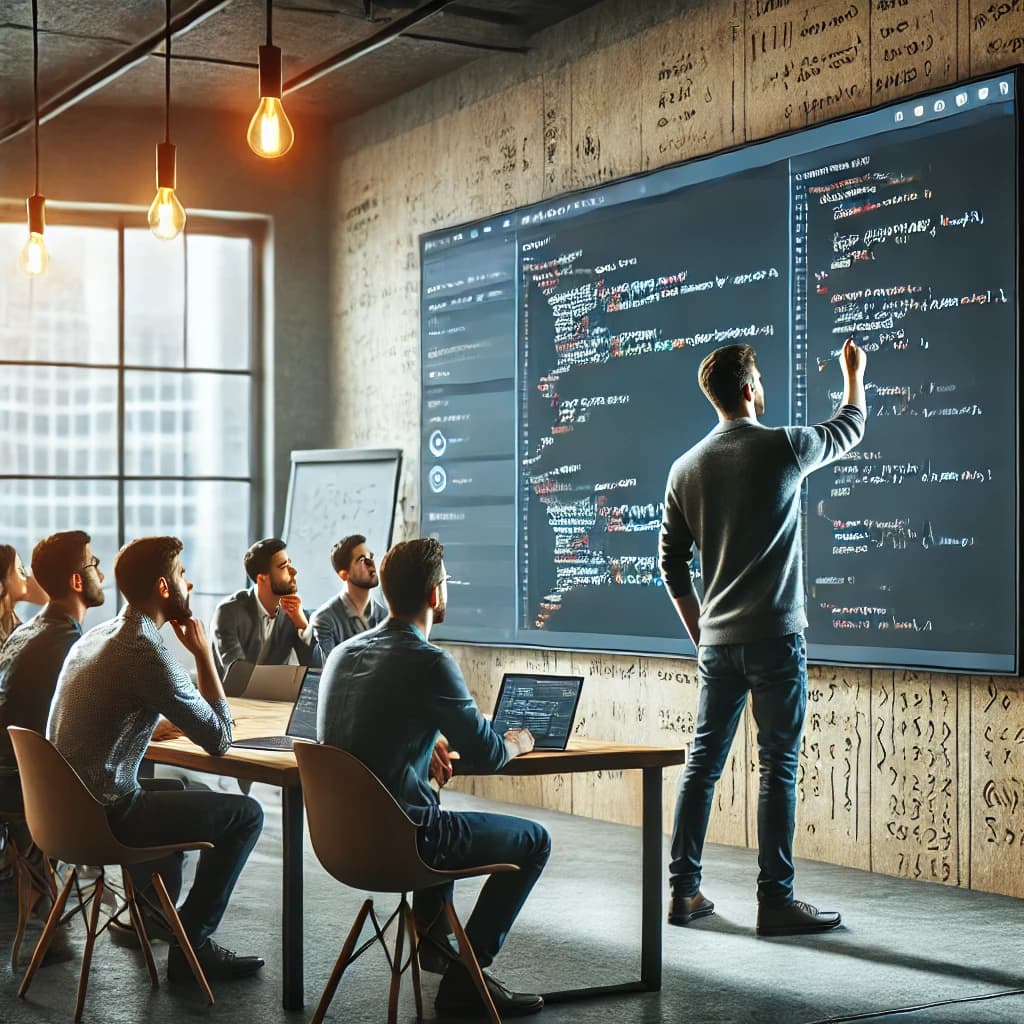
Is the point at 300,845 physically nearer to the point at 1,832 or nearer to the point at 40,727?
the point at 40,727

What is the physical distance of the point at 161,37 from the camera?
7703 millimetres

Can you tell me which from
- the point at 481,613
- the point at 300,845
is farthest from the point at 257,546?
the point at 300,845

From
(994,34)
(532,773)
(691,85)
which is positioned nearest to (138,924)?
(532,773)

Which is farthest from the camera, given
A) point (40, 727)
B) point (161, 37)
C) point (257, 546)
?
point (161, 37)

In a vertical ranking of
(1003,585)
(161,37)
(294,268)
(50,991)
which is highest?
(161,37)

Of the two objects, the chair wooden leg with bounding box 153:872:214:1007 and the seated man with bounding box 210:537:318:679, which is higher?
the seated man with bounding box 210:537:318:679

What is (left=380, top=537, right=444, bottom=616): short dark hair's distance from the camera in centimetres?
390

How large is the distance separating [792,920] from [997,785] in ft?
3.29

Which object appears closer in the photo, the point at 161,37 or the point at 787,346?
the point at 787,346

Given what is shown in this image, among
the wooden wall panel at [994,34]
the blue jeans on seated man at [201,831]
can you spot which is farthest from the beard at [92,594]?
the wooden wall panel at [994,34]

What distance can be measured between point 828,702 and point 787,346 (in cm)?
138

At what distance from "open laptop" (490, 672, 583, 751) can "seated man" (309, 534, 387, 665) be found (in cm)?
224

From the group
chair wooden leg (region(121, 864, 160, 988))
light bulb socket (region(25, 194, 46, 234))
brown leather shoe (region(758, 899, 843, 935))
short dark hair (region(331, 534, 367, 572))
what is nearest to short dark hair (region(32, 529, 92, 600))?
chair wooden leg (region(121, 864, 160, 988))

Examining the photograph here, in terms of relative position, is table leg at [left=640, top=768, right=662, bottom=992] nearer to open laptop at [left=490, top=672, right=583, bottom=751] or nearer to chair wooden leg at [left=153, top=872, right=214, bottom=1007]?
open laptop at [left=490, top=672, right=583, bottom=751]
